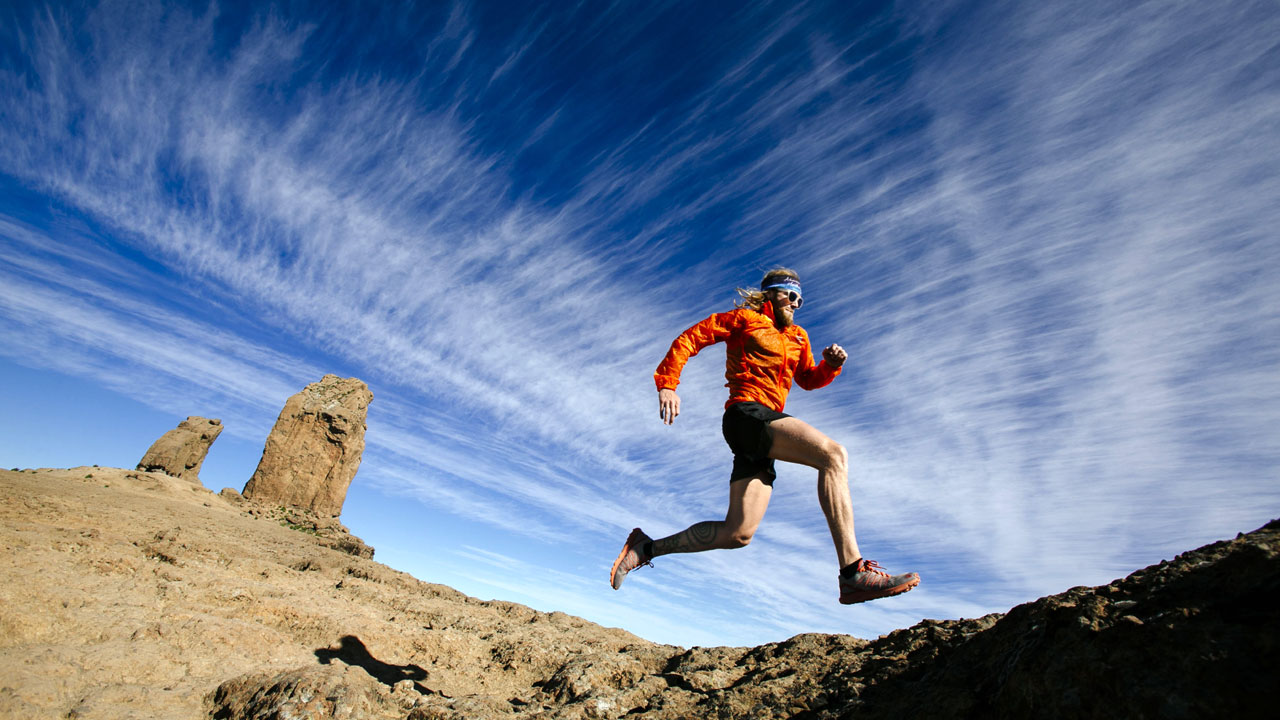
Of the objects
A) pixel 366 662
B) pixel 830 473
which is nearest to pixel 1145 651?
pixel 830 473

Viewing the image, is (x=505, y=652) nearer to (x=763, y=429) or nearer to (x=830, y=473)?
(x=763, y=429)

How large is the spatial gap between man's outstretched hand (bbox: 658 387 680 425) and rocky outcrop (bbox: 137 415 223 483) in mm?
33991

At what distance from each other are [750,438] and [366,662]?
4199 mm

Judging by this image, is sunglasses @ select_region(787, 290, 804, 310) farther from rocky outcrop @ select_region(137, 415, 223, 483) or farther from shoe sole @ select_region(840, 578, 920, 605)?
rocky outcrop @ select_region(137, 415, 223, 483)

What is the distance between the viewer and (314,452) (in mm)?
30172

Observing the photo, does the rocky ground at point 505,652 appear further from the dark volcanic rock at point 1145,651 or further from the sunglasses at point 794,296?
the sunglasses at point 794,296

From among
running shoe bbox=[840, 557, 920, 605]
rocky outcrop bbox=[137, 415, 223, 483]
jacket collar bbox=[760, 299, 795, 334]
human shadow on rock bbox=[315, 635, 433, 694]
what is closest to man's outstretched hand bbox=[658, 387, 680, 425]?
jacket collar bbox=[760, 299, 795, 334]

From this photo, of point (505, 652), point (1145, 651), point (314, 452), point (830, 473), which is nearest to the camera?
point (1145, 651)

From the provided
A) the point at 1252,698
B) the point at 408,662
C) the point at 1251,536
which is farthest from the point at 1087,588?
the point at 408,662

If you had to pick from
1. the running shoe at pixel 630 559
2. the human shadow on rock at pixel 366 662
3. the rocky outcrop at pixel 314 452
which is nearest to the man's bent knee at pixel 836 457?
the running shoe at pixel 630 559

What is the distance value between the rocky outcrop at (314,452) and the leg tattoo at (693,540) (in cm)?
3092

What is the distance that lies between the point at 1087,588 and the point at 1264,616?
0.99 m

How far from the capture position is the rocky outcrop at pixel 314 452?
29.1m

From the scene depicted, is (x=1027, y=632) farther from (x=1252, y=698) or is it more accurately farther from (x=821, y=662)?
(x=821, y=662)
